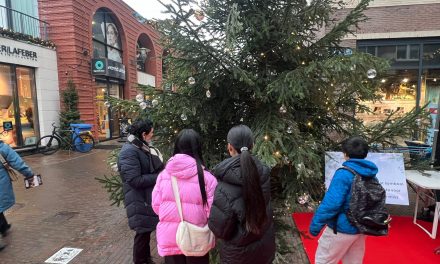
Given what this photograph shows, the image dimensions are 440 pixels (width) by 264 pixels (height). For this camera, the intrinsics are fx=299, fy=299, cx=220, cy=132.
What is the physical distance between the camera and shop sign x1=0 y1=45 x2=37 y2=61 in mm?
10441

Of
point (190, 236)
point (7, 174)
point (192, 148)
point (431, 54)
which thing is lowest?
point (190, 236)

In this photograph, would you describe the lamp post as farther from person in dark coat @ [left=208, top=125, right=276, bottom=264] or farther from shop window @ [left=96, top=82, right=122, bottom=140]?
person in dark coat @ [left=208, top=125, right=276, bottom=264]

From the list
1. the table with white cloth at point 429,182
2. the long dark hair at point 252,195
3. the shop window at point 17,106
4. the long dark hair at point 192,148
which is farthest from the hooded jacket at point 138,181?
the shop window at point 17,106

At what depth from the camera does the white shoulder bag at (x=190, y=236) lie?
2.43 meters

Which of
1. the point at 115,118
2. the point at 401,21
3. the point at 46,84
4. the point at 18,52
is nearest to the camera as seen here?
the point at 401,21

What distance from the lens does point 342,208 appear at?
8.79ft

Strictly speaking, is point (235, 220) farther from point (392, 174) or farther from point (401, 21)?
point (401, 21)

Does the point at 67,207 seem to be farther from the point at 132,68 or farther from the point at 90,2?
the point at 132,68

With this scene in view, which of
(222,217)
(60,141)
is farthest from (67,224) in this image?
(60,141)

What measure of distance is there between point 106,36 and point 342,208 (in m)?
16.5

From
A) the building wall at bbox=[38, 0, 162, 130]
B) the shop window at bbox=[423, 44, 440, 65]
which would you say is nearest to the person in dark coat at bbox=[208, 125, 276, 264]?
the shop window at bbox=[423, 44, 440, 65]

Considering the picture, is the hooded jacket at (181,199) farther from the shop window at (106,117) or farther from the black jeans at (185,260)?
the shop window at (106,117)

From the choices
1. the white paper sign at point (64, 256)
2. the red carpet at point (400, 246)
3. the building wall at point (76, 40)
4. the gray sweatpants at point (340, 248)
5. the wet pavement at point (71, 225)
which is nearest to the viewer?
the gray sweatpants at point (340, 248)

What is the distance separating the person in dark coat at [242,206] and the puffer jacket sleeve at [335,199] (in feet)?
2.12
